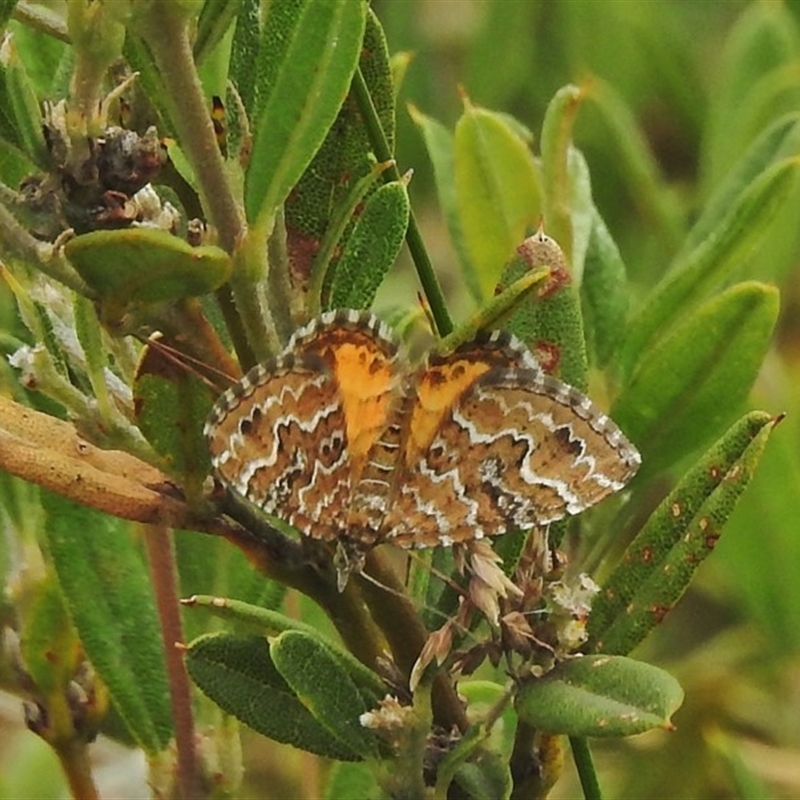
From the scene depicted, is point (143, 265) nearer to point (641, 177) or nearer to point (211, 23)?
point (211, 23)

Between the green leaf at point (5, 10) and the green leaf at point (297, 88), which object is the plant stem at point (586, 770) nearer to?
the green leaf at point (297, 88)

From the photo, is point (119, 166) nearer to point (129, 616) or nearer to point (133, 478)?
point (133, 478)

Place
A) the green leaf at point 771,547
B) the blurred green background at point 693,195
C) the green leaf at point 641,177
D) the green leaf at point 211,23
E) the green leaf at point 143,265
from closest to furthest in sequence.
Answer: the green leaf at point 143,265 < the green leaf at point 211,23 < the green leaf at point 771,547 < the blurred green background at point 693,195 < the green leaf at point 641,177

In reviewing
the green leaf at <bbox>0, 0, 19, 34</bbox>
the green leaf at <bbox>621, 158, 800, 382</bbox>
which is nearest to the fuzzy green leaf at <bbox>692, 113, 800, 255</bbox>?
the green leaf at <bbox>621, 158, 800, 382</bbox>

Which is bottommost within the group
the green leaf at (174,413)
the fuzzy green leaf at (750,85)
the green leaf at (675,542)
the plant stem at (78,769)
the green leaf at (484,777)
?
the plant stem at (78,769)

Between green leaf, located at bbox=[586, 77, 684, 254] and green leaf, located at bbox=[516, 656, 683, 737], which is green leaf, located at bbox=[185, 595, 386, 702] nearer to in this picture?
green leaf, located at bbox=[516, 656, 683, 737]

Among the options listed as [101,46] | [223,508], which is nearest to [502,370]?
[223,508]

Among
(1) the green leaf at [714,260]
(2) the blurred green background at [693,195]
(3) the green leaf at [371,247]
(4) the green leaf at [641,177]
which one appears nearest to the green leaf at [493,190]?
(1) the green leaf at [714,260]
